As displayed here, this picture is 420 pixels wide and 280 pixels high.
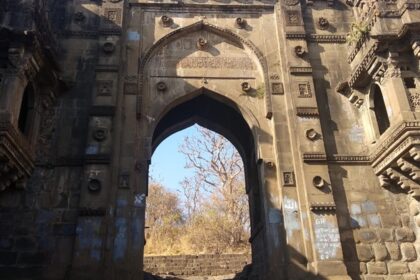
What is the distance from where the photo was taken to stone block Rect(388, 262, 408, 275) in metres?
8.64

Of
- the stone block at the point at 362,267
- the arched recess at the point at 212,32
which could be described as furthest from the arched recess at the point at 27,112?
the stone block at the point at 362,267

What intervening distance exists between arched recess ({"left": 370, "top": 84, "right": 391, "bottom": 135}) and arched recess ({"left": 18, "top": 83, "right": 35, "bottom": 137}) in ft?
25.5

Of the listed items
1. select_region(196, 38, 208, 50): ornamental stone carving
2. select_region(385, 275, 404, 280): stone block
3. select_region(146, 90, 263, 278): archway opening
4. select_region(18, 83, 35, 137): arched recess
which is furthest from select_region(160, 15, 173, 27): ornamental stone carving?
select_region(385, 275, 404, 280): stone block

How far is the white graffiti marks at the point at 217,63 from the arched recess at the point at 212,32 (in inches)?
10.4

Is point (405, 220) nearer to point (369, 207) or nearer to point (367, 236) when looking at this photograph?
point (369, 207)

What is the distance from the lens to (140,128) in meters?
9.81

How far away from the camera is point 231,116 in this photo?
12.0 meters

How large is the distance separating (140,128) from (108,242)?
2716 millimetres

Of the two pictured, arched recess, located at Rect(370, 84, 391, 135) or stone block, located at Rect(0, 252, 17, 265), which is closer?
stone block, located at Rect(0, 252, 17, 265)

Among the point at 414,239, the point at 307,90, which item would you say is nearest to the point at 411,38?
the point at 307,90

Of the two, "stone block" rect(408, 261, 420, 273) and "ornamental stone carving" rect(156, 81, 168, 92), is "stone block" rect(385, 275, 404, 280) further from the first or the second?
"ornamental stone carving" rect(156, 81, 168, 92)

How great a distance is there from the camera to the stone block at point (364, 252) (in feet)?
28.8

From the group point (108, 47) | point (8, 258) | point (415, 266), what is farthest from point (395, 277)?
point (108, 47)

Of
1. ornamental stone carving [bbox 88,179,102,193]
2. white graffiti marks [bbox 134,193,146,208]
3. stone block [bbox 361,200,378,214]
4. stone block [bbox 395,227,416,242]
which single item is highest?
ornamental stone carving [bbox 88,179,102,193]
